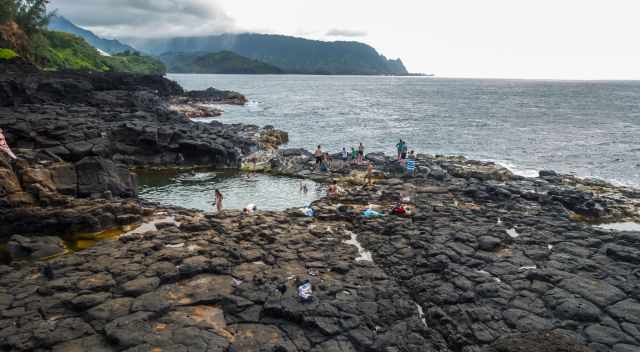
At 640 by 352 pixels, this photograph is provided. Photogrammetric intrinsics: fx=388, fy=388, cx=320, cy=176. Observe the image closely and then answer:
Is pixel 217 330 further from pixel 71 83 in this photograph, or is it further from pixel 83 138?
pixel 71 83

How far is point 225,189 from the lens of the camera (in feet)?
120

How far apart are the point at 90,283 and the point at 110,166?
54.5 ft

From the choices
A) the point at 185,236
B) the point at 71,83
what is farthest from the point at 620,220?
the point at 71,83

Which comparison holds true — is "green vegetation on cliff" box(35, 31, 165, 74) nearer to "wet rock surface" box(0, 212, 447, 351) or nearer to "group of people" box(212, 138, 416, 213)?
"group of people" box(212, 138, 416, 213)

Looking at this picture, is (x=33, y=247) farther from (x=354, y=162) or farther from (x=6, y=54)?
(x=6, y=54)

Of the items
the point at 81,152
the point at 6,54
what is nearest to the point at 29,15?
the point at 6,54

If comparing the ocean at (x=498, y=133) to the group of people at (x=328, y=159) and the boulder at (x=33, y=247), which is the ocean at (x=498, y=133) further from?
the boulder at (x=33, y=247)

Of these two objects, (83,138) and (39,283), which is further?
(83,138)

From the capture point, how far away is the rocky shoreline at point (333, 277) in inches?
567

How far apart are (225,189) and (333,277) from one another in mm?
20636

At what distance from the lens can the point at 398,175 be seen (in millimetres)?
40250

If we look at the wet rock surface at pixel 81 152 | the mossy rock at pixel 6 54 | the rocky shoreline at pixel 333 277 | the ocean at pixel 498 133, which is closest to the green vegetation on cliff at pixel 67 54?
the mossy rock at pixel 6 54

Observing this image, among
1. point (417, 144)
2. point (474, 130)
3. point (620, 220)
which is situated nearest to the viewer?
point (620, 220)

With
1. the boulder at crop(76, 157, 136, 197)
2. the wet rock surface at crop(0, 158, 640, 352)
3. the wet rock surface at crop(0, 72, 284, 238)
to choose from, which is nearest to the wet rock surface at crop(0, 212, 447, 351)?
the wet rock surface at crop(0, 158, 640, 352)
